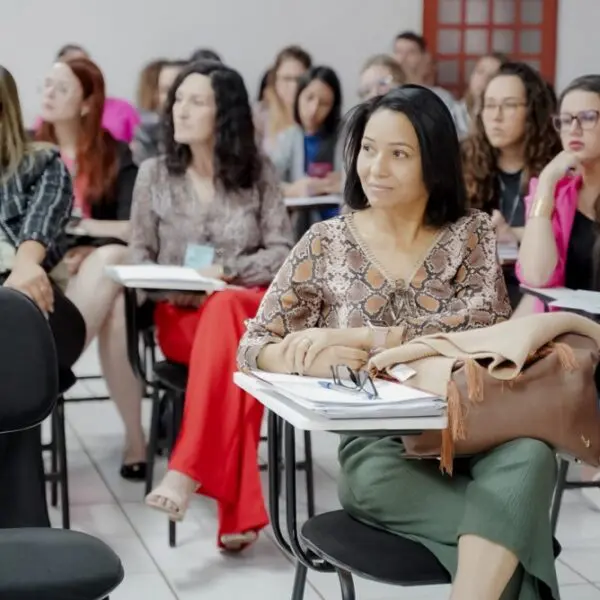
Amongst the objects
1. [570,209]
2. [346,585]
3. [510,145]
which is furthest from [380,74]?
[346,585]

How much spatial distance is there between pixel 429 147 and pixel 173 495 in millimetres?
1228

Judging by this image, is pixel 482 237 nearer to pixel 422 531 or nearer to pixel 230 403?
pixel 422 531

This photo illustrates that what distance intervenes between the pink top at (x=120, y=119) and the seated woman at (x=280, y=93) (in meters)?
0.74

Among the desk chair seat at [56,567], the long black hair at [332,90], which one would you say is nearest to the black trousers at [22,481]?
the desk chair seat at [56,567]

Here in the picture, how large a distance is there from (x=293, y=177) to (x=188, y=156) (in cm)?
250

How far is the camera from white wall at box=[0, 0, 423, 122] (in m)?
7.91

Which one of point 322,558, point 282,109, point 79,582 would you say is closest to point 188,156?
point 322,558

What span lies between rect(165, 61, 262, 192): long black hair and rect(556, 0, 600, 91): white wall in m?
5.26

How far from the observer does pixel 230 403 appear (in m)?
3.30

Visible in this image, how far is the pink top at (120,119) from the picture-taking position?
6.33 m

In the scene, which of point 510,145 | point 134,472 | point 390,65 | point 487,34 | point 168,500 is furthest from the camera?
point 487,34

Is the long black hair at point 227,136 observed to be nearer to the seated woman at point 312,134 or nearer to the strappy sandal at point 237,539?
the strappy sandal at point 237,539

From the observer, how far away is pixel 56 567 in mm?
1899

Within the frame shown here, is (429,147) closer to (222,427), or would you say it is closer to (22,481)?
(22,481)
